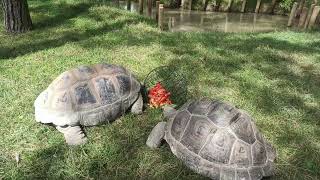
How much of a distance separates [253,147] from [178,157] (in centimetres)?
100

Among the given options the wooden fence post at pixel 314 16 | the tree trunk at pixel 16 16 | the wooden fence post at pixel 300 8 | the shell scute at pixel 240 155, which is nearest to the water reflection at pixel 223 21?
the wooden fence post at pixel 300 8

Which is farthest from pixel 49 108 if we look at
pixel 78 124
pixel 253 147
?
pixel 253 147

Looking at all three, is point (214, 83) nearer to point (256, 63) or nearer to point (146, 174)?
point (256, 63)

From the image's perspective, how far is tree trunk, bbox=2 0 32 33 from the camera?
327 inches

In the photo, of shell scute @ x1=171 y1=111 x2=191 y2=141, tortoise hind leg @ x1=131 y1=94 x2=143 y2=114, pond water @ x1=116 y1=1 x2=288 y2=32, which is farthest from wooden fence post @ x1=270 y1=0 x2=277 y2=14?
shell scute @ x1=171 y1=111 x2=191 y2=141

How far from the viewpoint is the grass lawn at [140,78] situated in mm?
4793

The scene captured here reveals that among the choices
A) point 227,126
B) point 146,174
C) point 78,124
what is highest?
point 227,126

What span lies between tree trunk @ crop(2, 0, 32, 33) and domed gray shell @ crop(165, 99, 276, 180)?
5.63m

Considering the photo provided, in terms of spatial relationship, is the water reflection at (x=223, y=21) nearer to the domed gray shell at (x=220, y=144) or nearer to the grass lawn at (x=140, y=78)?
the grass lawn at (x=140, y=78)

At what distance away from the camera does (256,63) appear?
314 inches

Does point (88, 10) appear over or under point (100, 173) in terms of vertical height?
over

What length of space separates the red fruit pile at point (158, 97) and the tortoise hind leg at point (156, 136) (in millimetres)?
756

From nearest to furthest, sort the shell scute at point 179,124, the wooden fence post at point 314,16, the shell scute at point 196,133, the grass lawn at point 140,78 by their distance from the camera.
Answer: the shell scute at point 196,133 → the shell scute at point 179,124 → the grass lawn at point 140,78 → the wooden fence post at point 314,16

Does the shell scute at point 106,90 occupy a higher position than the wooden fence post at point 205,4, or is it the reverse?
the shell scute at point 106,90
